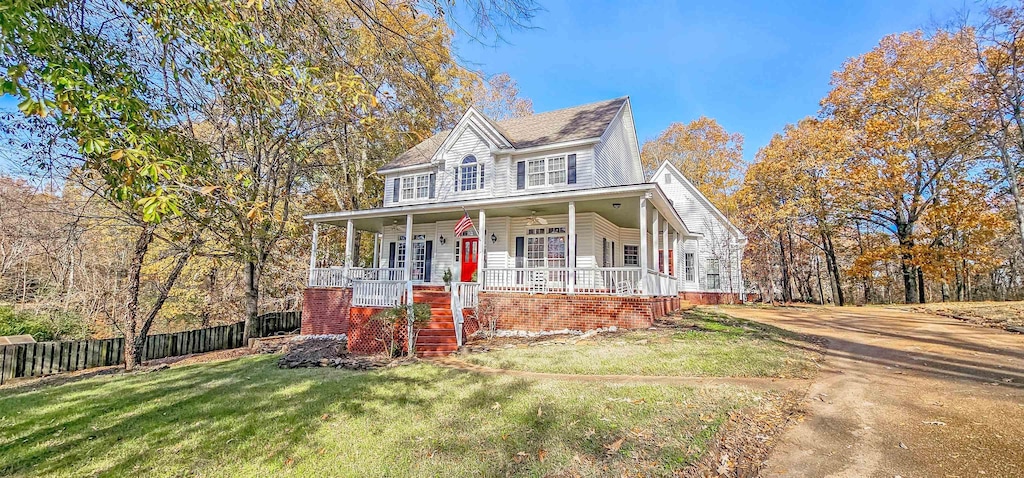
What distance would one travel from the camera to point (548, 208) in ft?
46.1

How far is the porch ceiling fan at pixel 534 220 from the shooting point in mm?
14545

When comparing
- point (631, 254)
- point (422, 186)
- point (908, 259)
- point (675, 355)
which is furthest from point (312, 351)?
point (908, 259)

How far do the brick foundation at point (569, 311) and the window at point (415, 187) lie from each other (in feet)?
24.0

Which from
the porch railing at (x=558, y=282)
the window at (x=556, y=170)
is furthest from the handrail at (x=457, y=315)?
the window at (x=556, y=170)

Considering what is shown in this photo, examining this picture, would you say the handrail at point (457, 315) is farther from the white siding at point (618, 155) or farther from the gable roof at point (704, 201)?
the gable roof at point (704, 201)

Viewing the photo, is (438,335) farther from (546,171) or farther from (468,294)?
(546,171)

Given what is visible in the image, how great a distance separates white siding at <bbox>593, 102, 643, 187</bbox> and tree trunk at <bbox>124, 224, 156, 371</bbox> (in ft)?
42.5

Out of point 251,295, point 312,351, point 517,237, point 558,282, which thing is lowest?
point 312,351

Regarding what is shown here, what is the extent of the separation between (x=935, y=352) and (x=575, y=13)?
8657mm

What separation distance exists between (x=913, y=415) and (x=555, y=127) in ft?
46.9

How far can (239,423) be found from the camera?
4676 mm

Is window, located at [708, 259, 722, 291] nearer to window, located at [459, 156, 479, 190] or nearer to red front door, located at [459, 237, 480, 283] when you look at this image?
red front door, located at [459, 237, 480, 283]

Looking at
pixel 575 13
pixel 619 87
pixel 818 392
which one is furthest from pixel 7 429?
pixel 619 87

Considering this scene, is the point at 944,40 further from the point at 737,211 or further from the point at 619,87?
the point at 619,87
